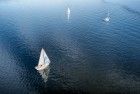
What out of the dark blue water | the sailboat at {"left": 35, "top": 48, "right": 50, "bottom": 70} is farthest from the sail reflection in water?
the sailboat at {"left": 35, "top": 48, "right": 50, "bottom": 70}

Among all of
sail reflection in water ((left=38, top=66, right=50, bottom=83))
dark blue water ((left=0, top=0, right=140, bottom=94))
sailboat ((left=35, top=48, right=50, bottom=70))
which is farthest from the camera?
sailboat ((left=35, top=48, right=50, bottom=70))

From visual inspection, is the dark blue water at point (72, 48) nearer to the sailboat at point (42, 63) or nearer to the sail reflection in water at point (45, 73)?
the sail reflection in water at point (45, 73)

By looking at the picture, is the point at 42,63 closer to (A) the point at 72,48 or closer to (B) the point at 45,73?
(B) the point at 45,73

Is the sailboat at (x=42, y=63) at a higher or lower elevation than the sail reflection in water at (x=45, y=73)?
higher

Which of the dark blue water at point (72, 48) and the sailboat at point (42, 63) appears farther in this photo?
the sailboat at point (42, 63)

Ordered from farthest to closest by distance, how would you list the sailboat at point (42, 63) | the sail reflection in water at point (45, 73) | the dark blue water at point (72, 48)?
1. the sailboat at point (42, 63)
2. the sail reflection in water at point (45, 73)
3. the dark blue water at point (72, 48)

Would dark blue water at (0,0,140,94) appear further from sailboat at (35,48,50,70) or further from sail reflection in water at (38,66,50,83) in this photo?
Result: sailboat at (35,48,50,70)

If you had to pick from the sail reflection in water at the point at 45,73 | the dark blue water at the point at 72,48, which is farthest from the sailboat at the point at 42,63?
the dark blue water at the point at 72,48

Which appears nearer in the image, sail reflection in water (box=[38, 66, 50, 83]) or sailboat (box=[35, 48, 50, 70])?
sail reflection in water (box=[38, 66, 50, 83])

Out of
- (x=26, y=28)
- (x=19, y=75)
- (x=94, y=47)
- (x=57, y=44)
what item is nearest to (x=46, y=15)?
(x=26, y=28)

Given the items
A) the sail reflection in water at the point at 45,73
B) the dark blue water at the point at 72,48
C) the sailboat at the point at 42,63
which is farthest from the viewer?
the sailboat at the point at 42,63
